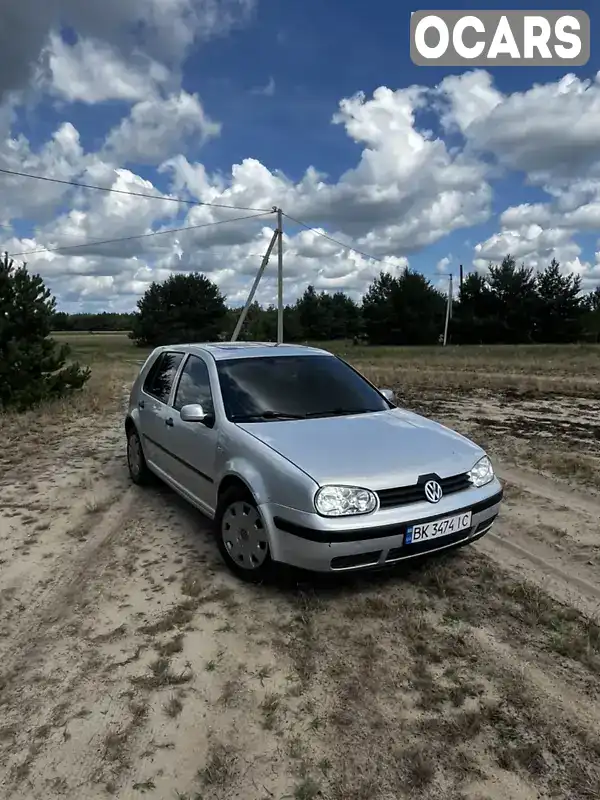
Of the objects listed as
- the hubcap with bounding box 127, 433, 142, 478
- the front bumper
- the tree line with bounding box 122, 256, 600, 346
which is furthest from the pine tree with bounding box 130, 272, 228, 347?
the front bumper

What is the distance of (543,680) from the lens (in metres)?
2.80

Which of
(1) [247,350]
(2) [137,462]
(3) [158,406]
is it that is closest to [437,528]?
(1) [247,350]

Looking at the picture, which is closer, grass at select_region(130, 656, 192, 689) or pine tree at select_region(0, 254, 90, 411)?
grass at select_region(130, 656, 192, 689)

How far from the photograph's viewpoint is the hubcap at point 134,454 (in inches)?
244

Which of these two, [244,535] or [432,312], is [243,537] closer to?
[244,535]

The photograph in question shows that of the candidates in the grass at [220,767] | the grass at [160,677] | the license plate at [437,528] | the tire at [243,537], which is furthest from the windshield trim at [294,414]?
the grass at [220,767]

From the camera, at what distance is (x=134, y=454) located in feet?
20.9

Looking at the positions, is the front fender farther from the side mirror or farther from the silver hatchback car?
the side mirror

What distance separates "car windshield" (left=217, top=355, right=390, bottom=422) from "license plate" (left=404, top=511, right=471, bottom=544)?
1.30 m

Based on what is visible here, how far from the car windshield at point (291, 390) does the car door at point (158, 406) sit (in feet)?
2.99

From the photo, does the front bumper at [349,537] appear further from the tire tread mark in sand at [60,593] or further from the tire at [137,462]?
the tire at [137,462]

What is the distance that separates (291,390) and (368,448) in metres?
1.14

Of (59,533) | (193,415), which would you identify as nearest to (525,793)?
(193,415)

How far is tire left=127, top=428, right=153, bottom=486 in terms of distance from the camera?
612 centimetres
